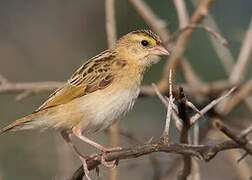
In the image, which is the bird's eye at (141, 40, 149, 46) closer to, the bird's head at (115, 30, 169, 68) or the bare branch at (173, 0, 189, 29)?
the bird's head at (115, 30, 169, 68)

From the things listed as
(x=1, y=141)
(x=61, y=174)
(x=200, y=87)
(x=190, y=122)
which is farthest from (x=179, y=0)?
(x=1, y=141)

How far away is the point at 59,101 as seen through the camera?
4531 mm

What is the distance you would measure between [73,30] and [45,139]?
2.99 meters

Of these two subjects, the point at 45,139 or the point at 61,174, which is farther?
the point at 45,139

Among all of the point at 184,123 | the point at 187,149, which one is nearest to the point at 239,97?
the point at 184,123

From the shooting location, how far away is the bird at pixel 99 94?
14.4 ft

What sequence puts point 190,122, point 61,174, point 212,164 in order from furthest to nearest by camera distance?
1. point 212,164
2. point 61,174
3. point 190,122

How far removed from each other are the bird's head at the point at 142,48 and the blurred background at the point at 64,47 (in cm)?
150

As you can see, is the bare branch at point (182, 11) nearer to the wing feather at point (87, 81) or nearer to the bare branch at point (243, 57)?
the bare branch at point (243, 57)

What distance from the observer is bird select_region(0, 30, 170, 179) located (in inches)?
172

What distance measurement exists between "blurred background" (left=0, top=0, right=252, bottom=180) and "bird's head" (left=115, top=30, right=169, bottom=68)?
4.91 ft

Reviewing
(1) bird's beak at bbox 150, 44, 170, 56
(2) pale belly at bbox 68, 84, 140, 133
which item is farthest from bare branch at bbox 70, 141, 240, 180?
(1) bird's beak at bbox 150, 44, 170, 56

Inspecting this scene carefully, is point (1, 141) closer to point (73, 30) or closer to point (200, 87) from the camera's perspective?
point (73, 30)

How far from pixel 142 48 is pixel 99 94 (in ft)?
2.17
